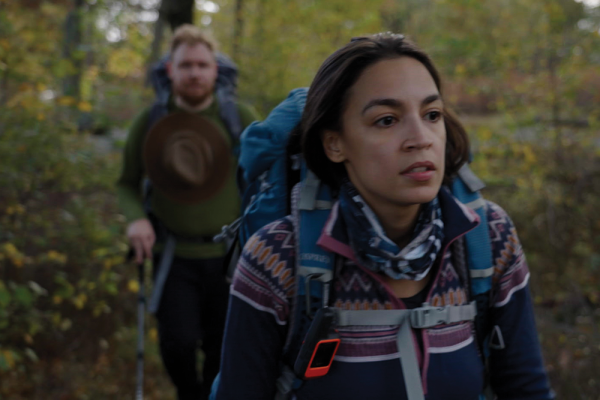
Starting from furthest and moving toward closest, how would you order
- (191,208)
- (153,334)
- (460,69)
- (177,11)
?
(460,69) < (177,11) < (153,334) < (191,208)

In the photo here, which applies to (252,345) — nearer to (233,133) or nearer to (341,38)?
(233,133)

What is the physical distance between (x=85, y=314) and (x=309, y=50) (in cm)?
406

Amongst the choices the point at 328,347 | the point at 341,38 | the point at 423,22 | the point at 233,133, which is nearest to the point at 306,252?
the point at 328,347

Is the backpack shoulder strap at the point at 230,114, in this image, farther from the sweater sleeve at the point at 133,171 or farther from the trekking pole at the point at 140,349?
the trekking pole at the point at 140,349

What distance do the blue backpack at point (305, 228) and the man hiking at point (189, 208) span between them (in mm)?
1568

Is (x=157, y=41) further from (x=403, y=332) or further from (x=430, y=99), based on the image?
(x=403, y=332)

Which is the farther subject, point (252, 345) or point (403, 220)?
point (403, 220)

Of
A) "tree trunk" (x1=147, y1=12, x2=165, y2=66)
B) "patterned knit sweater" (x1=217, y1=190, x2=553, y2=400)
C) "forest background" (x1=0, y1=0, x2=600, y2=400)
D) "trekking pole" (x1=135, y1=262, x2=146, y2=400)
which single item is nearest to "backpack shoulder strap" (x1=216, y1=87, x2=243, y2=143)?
"trekking pole" (x1=135, y1=262, x2=146, y2=400)

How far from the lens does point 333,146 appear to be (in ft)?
5.77

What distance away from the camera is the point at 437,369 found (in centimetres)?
158

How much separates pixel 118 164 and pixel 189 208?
2.50 meters

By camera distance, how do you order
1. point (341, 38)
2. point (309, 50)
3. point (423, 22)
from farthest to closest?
1. point (423, 22)
2. point (341, 38)
3. point (309, 50)

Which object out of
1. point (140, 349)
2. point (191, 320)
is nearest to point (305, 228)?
point (191, 320)

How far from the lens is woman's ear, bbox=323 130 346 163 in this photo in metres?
1.73
